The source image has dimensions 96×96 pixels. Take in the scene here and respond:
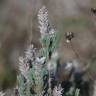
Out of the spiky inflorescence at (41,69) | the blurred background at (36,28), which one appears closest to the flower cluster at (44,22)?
the spiky inflorescence at (41,69)

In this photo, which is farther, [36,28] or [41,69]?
[36,28]

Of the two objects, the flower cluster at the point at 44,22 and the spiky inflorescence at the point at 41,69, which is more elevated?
the flower cluster at the point at 44,22

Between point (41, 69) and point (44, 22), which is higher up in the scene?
point (44, 22)

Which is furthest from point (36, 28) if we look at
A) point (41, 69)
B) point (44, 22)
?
point (41, 69)

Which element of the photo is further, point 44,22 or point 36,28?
point 36,28

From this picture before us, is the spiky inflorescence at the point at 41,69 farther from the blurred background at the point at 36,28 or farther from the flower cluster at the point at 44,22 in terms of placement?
the blurred background at the point at 36,28

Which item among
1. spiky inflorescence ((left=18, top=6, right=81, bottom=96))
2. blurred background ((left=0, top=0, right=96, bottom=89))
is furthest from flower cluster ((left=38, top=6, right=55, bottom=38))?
blurred background ((left=0, top=0, right=96, bottom=89))

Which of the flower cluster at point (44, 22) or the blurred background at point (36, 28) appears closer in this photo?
the flower cluster at point (44, 22)

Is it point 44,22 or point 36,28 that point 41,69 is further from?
point 36,28
